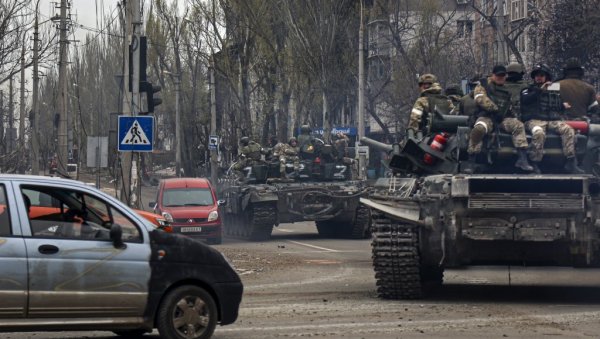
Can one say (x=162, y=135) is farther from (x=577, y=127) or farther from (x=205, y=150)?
(x=577, y=127)

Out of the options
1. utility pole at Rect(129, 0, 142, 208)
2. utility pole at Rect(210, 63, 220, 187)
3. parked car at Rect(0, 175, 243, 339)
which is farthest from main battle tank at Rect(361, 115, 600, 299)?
utility pole at Rect(210, 63, 220, 187)

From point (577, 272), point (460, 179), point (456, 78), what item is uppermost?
point (456, 78)

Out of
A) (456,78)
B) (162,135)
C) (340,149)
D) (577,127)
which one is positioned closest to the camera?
(577,127)

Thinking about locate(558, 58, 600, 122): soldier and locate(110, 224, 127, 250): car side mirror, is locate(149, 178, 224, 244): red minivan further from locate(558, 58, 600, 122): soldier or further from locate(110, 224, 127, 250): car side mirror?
locate(110, 224, 127, 250): car side mirror

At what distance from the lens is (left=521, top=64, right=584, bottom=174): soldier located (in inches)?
559

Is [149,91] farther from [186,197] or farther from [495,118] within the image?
[495,118]

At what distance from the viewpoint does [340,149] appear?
29031 millimetres

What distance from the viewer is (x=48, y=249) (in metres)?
9.67

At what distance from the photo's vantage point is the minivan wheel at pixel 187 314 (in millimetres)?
10102

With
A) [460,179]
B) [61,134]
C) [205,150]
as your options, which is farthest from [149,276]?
[205,150]

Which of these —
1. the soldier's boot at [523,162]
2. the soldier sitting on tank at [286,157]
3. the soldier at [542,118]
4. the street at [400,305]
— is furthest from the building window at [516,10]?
the soldier's boot at [523,162]

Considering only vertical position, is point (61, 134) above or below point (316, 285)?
above

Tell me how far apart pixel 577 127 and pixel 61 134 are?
25.9 m

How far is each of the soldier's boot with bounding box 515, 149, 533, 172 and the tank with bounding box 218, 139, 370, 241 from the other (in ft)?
43.0
